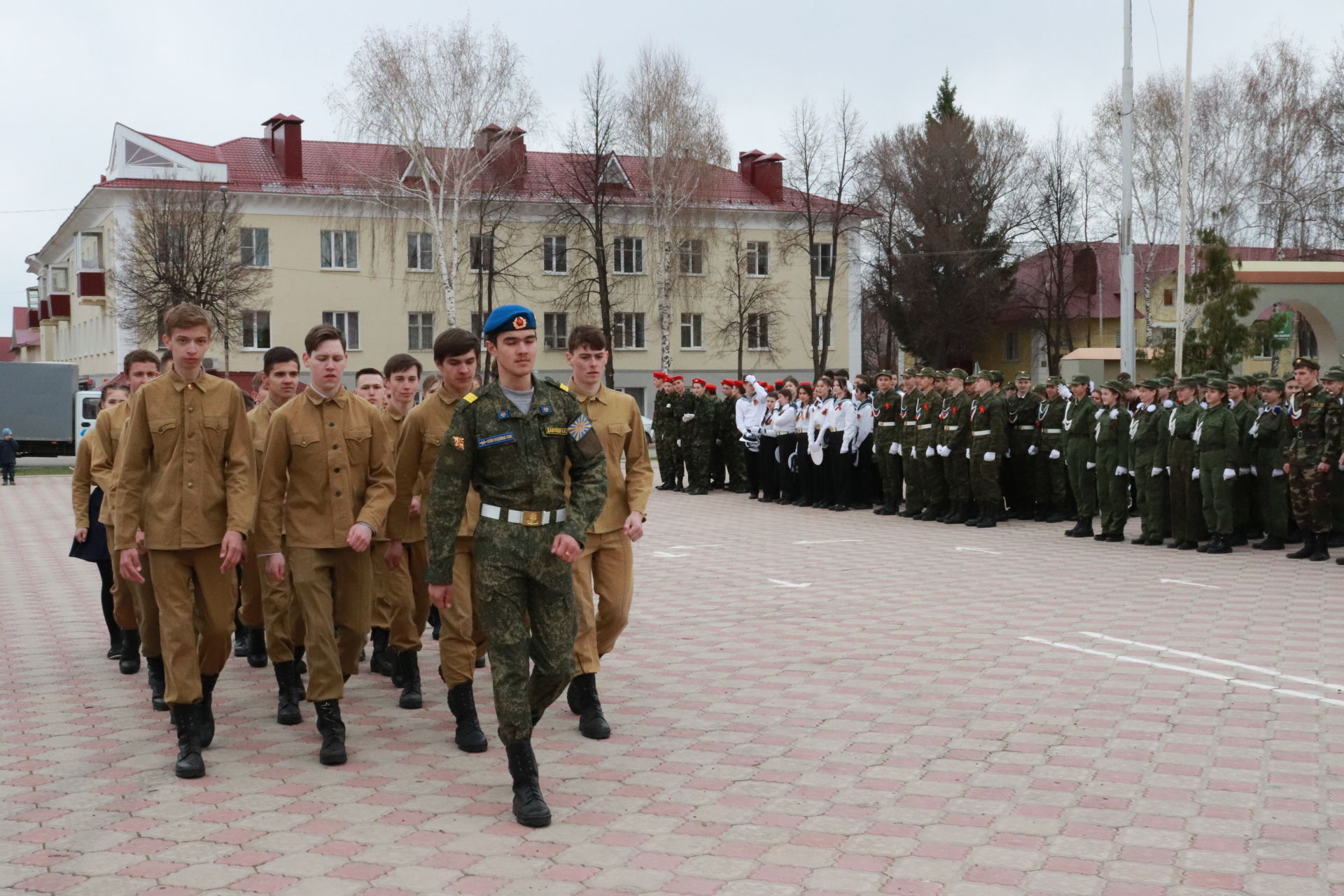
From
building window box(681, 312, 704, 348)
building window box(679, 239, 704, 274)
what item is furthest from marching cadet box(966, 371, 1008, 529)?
building window box(681, 312, 704, 348)

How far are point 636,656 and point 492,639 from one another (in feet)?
11.7

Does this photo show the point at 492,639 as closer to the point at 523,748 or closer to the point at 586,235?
the point at 523,748

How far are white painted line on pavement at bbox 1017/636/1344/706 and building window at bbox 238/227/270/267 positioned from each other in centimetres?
4416

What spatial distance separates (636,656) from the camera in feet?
28.6

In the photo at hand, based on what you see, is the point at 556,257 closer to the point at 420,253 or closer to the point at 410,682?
the point at 420,253

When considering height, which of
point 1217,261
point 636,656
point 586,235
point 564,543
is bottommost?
point 636,656

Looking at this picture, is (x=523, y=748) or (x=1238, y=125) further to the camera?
(x=1238, y=125)

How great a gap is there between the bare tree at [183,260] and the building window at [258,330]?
4983 millimetres

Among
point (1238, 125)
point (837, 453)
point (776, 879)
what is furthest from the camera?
point (1238, 125)

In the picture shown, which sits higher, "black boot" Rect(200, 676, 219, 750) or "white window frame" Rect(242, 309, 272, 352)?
"white window frame" Rect(242, 309, 272, 352)

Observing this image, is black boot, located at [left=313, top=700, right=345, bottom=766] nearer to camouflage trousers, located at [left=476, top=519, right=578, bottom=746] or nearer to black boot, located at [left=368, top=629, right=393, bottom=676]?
camouflage trousers, located at [left=476, top=519, right=578, bottom=746]

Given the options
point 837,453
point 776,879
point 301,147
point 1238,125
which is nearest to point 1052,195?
point 1238,125

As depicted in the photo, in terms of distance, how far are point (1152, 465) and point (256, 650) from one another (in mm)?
10498

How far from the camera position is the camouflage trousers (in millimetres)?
5215
